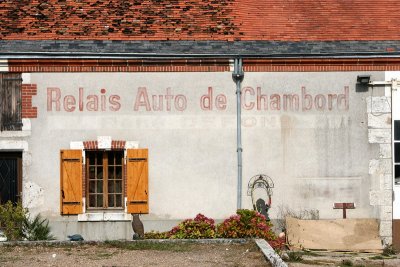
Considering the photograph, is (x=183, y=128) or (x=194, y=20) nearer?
(x=183, y=128)

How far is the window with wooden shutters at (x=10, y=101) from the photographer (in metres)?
17.1

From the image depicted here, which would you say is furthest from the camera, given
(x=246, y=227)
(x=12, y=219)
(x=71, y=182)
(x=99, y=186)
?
(x=99, y=186)

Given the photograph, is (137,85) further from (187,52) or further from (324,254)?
(324,254)

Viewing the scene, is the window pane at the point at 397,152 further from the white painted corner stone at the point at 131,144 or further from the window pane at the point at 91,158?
the window pane at the point at 91,158

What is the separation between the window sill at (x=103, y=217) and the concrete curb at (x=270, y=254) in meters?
3.30

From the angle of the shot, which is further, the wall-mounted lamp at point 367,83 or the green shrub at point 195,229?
the wall-mounted lamp at point 367,83

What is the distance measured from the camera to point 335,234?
17.0 meters

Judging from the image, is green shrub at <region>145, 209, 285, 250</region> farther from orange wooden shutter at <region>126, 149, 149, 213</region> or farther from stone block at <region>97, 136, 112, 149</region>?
stone block at <region>97, 136, 112, 149</region>

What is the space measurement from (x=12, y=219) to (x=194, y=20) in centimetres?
577

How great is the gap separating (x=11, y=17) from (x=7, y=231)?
4.79m

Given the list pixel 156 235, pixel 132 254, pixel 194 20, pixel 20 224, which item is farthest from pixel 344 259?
pixel 20 224

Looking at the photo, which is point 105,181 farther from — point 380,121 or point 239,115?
point 380,121

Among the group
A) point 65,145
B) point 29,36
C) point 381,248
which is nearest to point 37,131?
point 65,145

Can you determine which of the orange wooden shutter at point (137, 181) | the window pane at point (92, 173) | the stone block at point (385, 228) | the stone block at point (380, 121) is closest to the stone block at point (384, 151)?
the stone block at point (380, 121)
